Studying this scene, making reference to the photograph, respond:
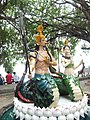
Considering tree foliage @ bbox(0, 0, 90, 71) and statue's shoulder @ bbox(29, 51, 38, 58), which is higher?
tree foliage @ bbox(0, 0, 90, 71)

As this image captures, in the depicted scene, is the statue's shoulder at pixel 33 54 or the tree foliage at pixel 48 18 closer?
the statue's shoulder at pixel 33 54

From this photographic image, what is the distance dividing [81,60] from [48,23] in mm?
5925

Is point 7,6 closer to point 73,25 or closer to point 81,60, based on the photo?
point 73,25

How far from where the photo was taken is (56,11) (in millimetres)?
10656

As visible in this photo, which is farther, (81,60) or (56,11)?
(56,11)

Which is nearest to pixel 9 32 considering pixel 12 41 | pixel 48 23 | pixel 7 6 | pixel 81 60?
pixel 12 41

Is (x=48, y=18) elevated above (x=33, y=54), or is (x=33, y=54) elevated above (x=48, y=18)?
(x=48, y=18)

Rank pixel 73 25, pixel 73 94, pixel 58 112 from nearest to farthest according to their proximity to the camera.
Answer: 1. pixel 58 112
2. pixel 73 94
3. pixel 73 25

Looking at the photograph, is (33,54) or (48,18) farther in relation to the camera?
(48,18)

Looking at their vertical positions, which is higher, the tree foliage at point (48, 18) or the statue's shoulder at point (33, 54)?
the tree foliage at point (48, 18)

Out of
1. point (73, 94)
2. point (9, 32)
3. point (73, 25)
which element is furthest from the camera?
point (9, 32)

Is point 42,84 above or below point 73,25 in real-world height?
below

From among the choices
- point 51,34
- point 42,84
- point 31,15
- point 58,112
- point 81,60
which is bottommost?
point 58,112

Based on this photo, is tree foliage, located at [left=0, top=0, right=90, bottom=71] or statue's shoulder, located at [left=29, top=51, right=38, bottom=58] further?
tree foliage, located at [left=0, top=0, right=90, bottom=71]
